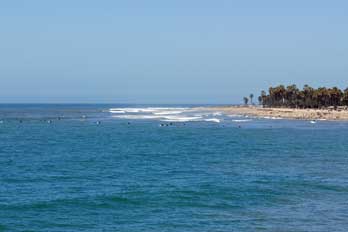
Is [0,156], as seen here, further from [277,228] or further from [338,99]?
[338,99]

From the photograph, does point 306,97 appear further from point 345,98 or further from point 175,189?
point 175,189

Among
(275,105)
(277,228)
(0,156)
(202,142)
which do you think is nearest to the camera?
(277,228)

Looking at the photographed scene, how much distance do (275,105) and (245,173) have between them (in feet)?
513

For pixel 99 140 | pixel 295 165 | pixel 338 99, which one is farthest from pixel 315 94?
pixel 295 165

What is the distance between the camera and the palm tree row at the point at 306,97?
155 meters

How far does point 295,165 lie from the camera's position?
4244 cm

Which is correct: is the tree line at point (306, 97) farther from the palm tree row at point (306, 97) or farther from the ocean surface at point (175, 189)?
the ocean surface at point (175, 189)

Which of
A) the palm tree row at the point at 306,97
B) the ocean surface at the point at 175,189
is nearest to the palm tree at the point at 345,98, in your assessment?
the palm tree row at the point at 306,97

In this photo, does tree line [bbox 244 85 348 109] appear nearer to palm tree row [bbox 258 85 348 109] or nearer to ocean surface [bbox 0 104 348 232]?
palm tree row [bbox 258 85 348 109]

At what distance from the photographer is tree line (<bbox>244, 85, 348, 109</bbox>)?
155 m

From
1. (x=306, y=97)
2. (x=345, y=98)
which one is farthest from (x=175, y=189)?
(x=306, y=97)

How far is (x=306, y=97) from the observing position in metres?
168

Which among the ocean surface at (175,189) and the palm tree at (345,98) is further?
the palm tree at (345,98)

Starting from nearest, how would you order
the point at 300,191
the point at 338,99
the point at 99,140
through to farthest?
the point at 300,191 < the point at 99,140 < the point at 338,99
